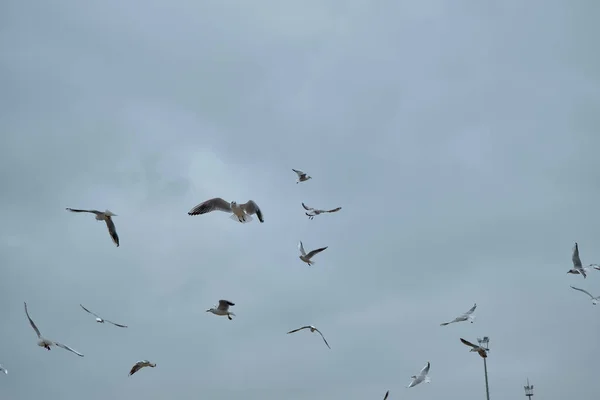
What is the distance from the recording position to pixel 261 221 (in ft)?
87.7

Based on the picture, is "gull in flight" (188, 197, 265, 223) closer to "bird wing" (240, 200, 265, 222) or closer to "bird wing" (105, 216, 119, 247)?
"bird wing" (240, 200, 265, 222)

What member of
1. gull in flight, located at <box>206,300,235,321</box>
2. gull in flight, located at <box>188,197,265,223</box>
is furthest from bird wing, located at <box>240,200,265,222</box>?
gull in flight, located at <box>206,300,235,321</box>

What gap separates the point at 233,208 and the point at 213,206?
Result: 1.00 m

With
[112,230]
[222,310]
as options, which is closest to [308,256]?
[222,310]

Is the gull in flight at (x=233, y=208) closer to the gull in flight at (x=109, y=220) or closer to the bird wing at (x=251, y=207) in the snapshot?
the bird wing at (x=251, y=207)

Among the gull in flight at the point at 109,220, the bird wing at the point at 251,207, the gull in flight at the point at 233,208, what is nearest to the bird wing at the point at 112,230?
the gull in flight at the point at 109,220

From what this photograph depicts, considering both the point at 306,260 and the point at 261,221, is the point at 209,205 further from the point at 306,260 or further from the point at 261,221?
the point at 306,260

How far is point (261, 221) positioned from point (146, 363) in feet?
27.7

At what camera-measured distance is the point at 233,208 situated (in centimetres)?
2738

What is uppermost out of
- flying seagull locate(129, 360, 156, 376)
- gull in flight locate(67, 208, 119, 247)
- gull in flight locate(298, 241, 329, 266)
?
gull in flight locate(298, 241, 329, 266)

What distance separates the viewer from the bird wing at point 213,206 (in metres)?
27.7

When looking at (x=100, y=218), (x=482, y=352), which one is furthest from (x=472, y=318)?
(x=100, y=218)

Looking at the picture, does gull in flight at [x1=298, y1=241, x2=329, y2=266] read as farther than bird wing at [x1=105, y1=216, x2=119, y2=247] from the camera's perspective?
Yes

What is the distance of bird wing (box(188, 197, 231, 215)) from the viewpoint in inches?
1092
